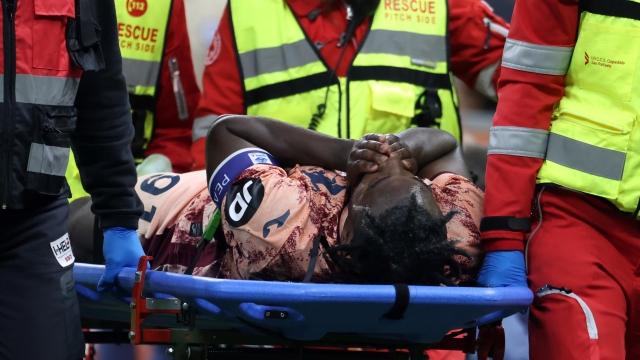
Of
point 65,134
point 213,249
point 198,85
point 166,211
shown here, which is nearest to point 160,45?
point 198,85

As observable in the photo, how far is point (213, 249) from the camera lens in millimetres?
2676

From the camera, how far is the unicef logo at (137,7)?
391 centimetres

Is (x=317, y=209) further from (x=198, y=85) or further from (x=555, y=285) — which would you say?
(x=198, y=85)

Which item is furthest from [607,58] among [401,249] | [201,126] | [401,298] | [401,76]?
[201,126]

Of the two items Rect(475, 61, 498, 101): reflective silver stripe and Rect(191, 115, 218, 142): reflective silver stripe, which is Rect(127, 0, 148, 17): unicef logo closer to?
Rect(191, 115, 218, 142): reflective silver stripe

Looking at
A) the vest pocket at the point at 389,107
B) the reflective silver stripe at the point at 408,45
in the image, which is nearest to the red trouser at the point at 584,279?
the vest pocket at the point at 389,107

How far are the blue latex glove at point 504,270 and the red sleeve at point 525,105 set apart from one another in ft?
0.06

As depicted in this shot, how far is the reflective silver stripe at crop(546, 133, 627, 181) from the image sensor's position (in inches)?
91.7

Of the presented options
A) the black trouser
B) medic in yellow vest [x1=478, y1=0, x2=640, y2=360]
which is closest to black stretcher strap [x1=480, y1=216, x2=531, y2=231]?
medic in yellow vest [x1=478, y1=0, x2=640, y2=360]

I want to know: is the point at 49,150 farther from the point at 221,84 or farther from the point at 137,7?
the point at 137,7

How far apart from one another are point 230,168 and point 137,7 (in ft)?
5.26

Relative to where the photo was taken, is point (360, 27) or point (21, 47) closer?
point (21, 47)

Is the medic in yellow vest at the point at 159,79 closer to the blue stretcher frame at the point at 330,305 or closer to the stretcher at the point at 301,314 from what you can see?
the stretcher at the point at 301,314

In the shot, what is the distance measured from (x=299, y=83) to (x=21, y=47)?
1771mm
